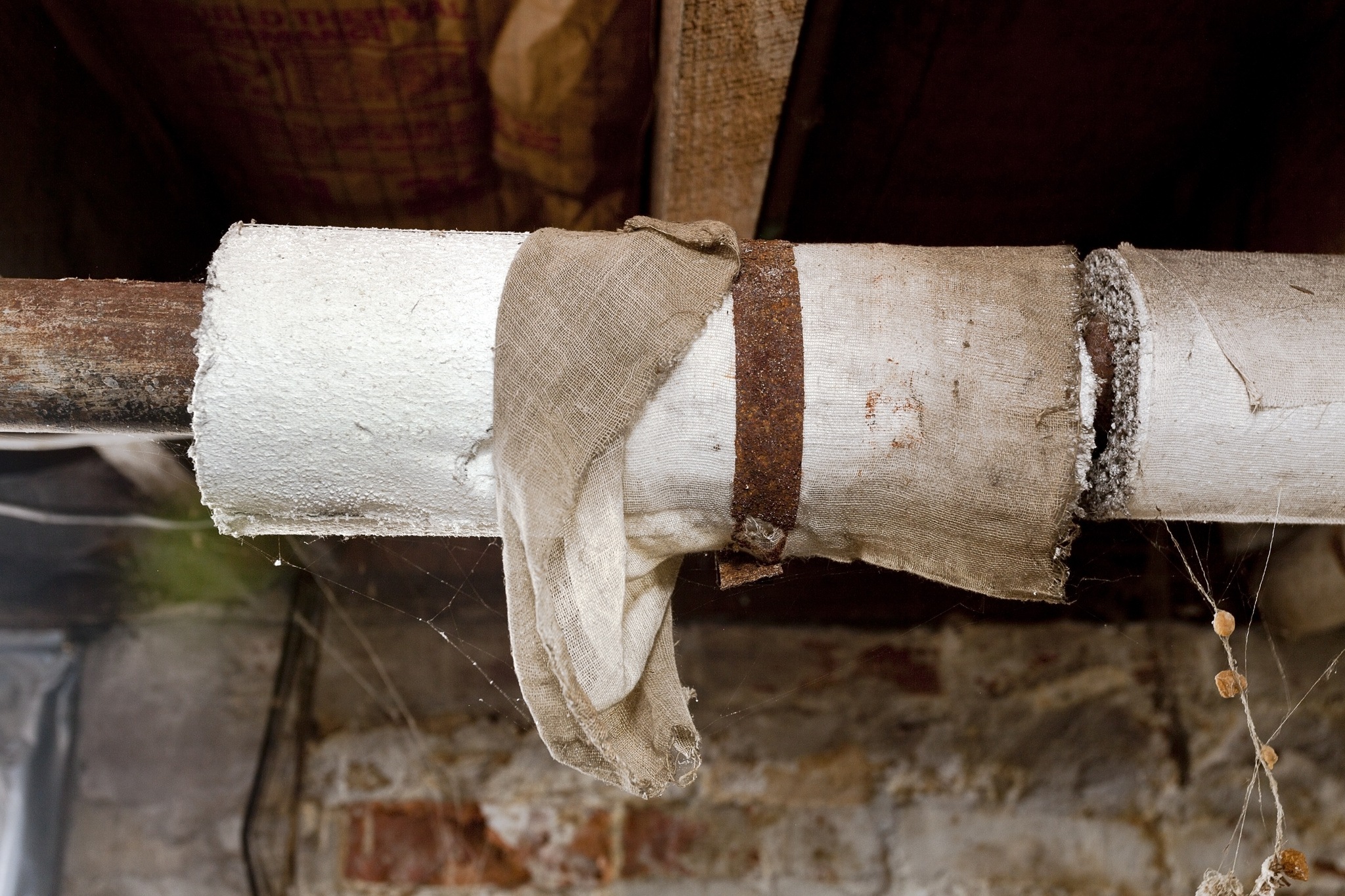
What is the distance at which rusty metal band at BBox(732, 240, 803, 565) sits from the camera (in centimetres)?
71

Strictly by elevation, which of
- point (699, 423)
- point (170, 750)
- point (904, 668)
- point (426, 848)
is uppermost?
point (699, 423)

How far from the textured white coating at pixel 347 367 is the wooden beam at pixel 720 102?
54 centimetres

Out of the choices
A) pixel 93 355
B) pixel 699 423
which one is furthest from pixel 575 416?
pixel 93 355

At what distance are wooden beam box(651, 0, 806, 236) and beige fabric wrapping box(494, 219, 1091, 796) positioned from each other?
495 millimetres

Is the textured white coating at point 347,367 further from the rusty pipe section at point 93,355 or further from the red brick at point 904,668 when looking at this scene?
the red brick at point 904,668

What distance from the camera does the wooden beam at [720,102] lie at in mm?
1085

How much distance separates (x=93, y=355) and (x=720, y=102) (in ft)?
2.84

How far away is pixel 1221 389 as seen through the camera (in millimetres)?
726

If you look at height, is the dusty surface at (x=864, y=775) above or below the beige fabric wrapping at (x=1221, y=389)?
below

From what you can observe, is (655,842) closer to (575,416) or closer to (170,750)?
(170,750)

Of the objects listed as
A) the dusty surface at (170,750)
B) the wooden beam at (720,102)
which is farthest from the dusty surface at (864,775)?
the wooden beam at (720,102)

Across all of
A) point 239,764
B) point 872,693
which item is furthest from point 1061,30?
point 239,764

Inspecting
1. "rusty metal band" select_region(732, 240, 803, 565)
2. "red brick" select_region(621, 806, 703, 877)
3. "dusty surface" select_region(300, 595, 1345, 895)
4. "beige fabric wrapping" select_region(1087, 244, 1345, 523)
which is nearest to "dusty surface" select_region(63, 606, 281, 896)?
"dusty surface" select_region(300, 595, 1345, 895)

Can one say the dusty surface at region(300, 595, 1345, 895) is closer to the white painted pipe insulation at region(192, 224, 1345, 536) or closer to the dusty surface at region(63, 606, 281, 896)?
the dusty surface at region(63, 606, 281, 896)
